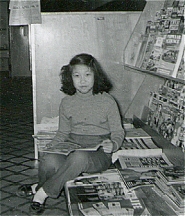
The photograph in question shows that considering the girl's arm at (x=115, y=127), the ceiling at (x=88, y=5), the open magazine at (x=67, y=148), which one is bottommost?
the open magazine at (x=67, y=148)

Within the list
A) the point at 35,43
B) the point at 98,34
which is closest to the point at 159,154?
the point at 98,34

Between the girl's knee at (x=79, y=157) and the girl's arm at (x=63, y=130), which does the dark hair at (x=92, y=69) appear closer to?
the girl's arm at (x=63, y=130)

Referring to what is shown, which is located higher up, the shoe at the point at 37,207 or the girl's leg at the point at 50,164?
the girl's leg at the point at 50,164

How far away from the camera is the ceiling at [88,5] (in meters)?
3.14

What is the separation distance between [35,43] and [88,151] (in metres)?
1.28

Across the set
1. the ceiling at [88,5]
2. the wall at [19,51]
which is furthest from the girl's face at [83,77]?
the wall at [19,51]

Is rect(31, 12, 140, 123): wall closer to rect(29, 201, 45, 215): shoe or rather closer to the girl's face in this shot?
the girl's face

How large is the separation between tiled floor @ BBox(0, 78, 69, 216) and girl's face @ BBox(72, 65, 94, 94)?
740 millimetres

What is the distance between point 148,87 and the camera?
2.74 meters

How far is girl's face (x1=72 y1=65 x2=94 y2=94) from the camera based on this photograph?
7.06 feet

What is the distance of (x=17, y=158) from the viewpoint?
121 inches

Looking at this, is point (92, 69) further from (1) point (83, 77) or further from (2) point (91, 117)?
(2) point (91, 117)

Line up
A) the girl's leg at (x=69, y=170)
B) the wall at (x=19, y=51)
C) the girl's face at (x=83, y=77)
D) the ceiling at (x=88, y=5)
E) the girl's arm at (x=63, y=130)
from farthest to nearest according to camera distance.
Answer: the wall at (x=19, y=51)
the ceiling at (x=88, y=5)
the girl's arm at (x=63, y=130)
the girl's face at (x=83, y=77)
the girl's leg at (x=69, y=170)

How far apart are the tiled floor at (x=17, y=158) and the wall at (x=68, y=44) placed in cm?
42
